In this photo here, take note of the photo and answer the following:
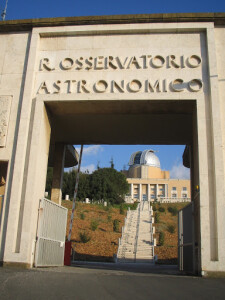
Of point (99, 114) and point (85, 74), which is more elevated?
point (85, 74)

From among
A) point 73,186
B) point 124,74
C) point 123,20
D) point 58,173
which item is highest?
point 73,186

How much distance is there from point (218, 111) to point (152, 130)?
15.6 ft

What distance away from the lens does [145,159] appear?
351 ft

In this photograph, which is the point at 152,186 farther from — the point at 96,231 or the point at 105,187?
the point at 96,231

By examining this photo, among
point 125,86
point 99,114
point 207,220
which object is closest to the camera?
point 207,220

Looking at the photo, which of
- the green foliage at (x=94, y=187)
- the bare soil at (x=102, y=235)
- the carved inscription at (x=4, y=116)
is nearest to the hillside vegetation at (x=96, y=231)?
the bare soil at (x=102, y=235)

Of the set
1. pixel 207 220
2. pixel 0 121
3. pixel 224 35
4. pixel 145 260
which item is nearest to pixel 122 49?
pixel 224 35

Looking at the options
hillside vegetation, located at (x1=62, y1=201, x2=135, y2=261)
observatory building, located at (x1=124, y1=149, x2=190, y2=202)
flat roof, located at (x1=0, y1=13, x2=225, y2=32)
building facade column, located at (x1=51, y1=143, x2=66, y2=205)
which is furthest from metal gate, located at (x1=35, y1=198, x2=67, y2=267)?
observatory building, located at (x1=124, y1=149, x2=190, y2=202)

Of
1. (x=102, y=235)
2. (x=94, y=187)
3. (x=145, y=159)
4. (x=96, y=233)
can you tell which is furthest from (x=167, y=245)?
(x=145, y=159)

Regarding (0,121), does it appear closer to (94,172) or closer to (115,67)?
(115,67)

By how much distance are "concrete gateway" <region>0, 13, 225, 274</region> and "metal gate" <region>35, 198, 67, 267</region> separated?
30 centimetres

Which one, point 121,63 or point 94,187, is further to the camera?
point 94,187

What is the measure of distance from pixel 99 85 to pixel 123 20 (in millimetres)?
2501

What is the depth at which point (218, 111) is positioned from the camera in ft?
37.7
